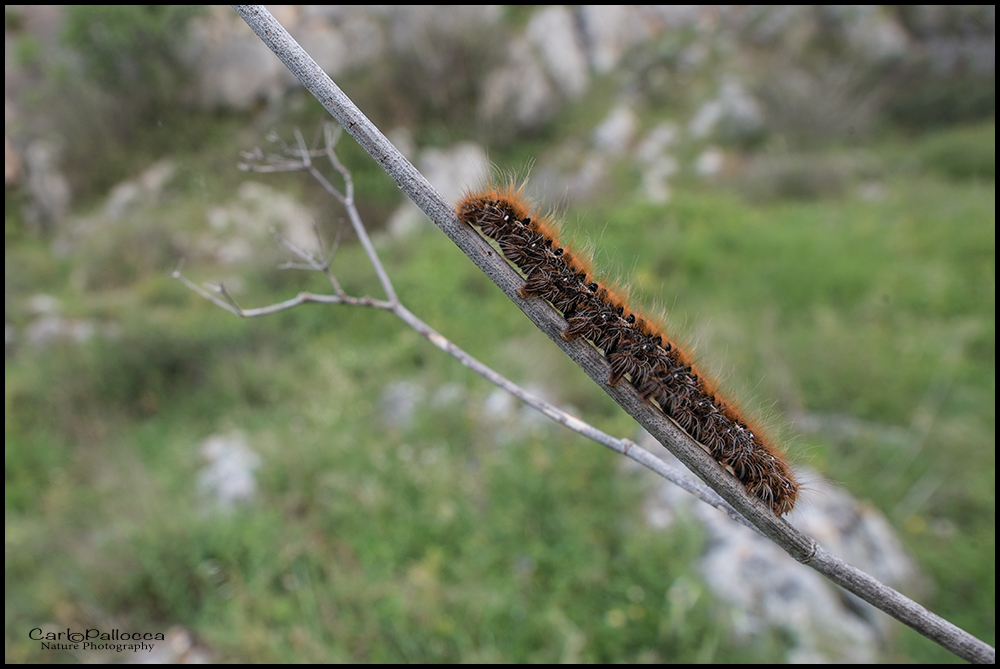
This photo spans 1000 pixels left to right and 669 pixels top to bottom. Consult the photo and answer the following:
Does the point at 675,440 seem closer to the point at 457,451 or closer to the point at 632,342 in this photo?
the point at 632,342

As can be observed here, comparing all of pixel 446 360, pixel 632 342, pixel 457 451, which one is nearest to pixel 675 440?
pixel 632 342

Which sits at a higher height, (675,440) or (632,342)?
(632,342)

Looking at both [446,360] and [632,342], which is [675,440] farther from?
[446,360]

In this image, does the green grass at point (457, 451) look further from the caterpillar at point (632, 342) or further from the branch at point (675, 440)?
the branch at point (675, 440)

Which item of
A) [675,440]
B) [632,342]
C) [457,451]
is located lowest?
[457,451]

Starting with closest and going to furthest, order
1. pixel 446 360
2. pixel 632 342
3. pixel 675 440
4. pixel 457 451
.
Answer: pixel 675 440 < pixel 632 342 < pixel 457 451 < pixel 446 360

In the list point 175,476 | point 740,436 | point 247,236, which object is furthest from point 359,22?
point 740,436

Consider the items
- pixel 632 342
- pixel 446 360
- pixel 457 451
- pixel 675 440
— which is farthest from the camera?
pixel 446 360

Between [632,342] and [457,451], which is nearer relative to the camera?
[632,342]
